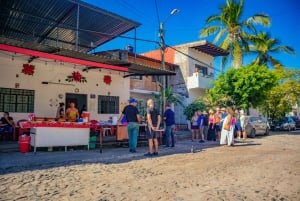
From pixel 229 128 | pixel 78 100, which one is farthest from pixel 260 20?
pixel 78 100

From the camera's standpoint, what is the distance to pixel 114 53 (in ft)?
65.4

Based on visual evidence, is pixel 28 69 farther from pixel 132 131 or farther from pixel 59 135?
pixel 132 131

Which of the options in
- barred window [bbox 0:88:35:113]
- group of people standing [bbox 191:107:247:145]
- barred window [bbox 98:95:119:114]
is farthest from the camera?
barred window [bbox 98:95:119:114]

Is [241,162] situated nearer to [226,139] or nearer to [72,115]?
[226,139]

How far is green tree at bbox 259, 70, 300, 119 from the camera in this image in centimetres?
2827

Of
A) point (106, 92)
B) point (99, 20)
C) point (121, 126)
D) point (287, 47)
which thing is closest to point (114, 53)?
point (106, 92)

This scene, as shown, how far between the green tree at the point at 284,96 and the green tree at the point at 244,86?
8.00 meters

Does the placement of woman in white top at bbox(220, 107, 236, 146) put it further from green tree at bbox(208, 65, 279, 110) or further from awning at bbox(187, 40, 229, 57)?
awning at bbox(187, 40, 229, 57)

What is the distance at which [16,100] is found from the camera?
1230cm

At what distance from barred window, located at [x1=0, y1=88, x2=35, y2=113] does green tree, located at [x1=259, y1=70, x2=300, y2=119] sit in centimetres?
2348

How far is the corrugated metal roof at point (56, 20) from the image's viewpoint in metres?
11.7

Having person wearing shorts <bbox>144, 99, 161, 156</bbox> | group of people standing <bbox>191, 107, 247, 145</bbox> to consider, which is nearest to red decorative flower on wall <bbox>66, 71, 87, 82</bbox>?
group of people standing <bbox>191, 107, 247, 145</bbox>

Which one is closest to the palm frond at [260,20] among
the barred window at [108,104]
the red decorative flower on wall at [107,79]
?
the red decorative flower on wall at [107,79]

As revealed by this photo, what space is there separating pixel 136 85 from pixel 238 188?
1770cm
